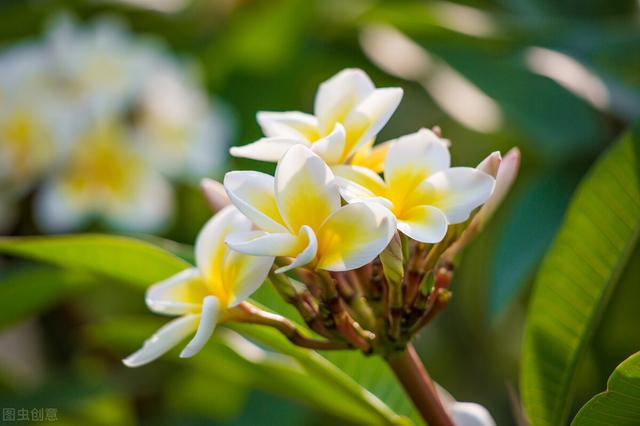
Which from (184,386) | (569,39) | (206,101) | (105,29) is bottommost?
(184,386)

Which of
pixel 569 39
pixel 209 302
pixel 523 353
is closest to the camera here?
pixel 209 302

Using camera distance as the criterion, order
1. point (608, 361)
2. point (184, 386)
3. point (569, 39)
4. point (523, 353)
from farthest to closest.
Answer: point (184, 386) < point (569, 39) < point (608, 361) < point (523, 353)

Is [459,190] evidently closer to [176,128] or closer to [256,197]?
[256,197]

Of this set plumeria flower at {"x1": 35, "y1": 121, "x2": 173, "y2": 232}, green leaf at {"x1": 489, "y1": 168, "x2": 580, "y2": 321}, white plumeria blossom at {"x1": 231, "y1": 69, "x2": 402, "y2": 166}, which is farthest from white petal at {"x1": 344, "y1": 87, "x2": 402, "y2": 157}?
plumeria flower at {"x1": 35, "y1": 121, "x2": 173, "y2": 232}

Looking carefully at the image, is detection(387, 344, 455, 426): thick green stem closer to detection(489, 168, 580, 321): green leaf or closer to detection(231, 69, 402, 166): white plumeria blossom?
detection(231, 69, 402, 166): white plumeria blossom

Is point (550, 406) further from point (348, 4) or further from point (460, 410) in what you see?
point (348, 4)

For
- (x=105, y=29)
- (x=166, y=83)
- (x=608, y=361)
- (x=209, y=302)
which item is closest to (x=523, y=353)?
(x=209, y=302)

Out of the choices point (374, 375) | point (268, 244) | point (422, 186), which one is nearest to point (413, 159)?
point (422, 186)

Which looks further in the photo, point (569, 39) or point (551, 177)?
point (569, 39)
